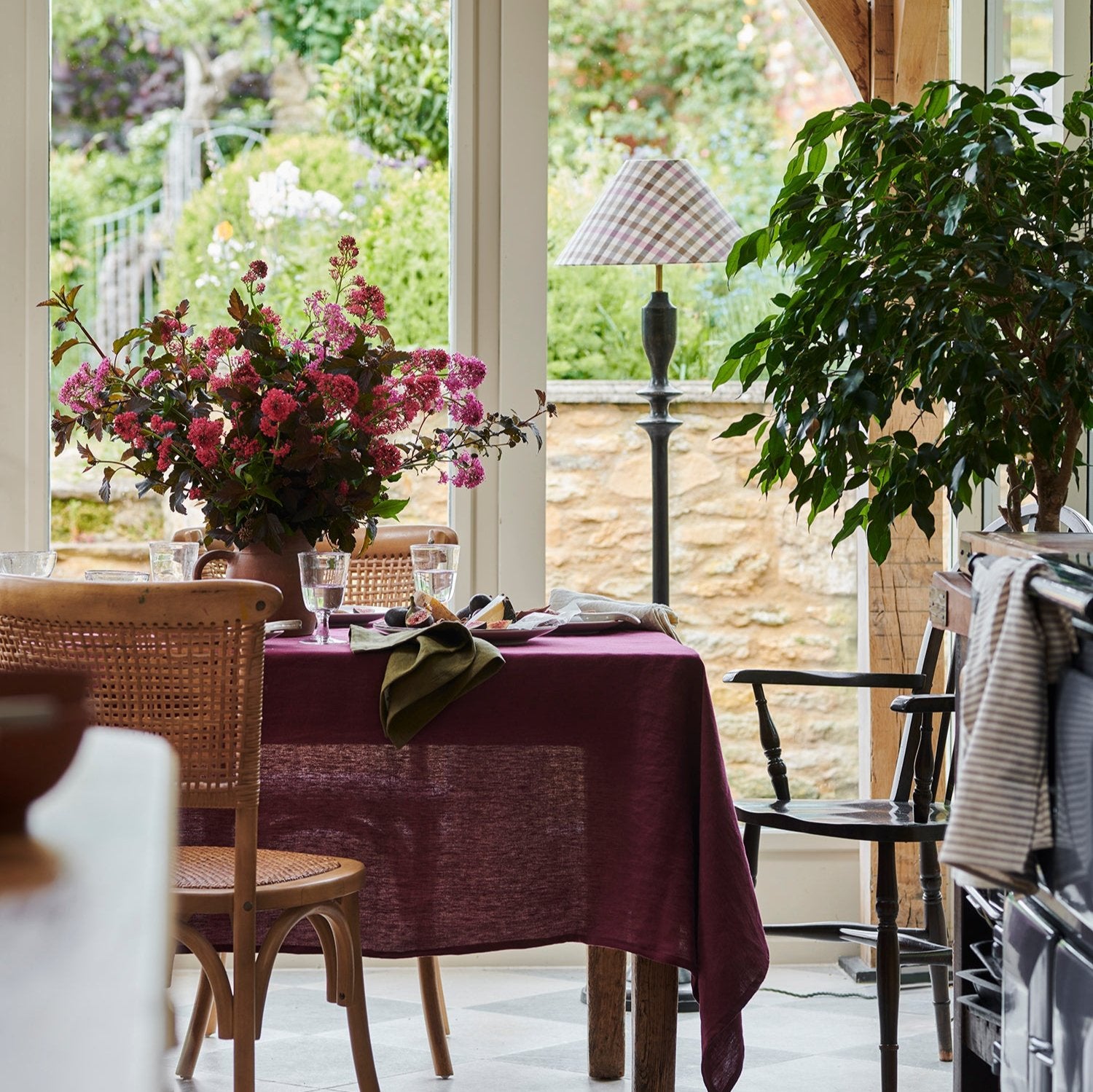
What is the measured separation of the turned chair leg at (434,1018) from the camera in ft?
8.68

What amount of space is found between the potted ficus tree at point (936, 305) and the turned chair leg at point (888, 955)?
0.54 meters

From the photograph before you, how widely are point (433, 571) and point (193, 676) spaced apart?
1.95 feet

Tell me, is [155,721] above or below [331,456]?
below

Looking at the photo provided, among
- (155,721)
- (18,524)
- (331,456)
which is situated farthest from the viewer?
(18,524)

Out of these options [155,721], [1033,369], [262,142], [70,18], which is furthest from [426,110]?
[155,721]

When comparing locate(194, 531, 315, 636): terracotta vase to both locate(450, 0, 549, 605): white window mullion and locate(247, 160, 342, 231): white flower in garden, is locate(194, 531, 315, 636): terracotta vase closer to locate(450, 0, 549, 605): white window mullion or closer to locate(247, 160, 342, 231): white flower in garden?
locate(450, 0, 549, 605): white window mullion

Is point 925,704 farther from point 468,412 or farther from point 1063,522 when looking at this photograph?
point 468,412

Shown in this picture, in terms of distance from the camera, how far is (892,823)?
2.48 m

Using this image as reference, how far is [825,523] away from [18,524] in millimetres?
1888

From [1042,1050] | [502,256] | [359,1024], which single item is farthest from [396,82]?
[1042,1050]

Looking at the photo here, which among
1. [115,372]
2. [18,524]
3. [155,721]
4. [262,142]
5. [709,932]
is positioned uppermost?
[262,142]

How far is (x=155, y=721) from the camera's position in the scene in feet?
6.10

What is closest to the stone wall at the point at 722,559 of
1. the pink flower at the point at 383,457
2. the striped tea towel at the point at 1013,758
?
the pink flower at the point at 383,457

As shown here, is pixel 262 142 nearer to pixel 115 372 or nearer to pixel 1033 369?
pixel 115 372
